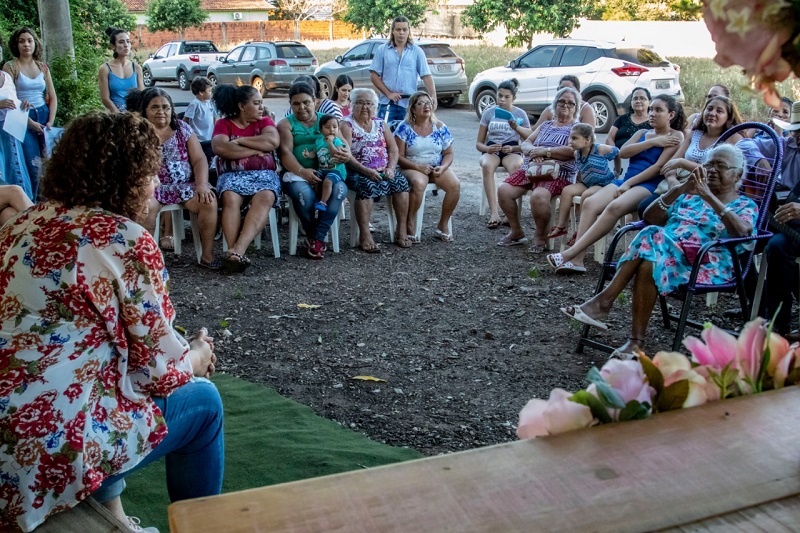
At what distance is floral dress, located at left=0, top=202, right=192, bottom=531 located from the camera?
196cm

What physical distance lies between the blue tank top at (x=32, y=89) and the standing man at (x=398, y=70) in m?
3.21

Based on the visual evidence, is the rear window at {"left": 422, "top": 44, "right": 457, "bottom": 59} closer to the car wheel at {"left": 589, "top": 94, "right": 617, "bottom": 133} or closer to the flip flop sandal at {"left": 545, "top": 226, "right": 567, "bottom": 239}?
the car wheel at {"left": 589, "top": 94, "right": 617, "bottom": 133}

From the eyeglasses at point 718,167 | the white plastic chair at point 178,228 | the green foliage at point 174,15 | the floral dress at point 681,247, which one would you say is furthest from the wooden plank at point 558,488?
the green foliage at point 174,15

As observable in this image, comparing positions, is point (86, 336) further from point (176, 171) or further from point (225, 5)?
point (225, 5)

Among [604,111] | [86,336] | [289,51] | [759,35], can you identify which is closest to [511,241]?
[86,336]

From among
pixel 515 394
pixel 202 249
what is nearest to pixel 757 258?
pixel 515 394

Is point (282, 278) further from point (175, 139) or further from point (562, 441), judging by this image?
point (562, 441)

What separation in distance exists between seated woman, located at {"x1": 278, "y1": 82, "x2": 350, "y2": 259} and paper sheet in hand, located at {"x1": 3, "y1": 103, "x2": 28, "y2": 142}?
2.25m

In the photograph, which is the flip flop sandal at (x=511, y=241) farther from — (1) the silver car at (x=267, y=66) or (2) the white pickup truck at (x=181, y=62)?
(2) the white pickup truck at (x=181, y=62)

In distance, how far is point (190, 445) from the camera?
241cm

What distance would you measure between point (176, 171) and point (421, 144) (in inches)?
88.0

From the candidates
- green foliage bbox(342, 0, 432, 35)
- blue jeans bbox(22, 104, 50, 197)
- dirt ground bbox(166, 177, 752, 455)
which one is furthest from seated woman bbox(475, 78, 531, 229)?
green foliage bbox(342, 0, 432, 35)

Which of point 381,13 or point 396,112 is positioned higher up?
point 381,13

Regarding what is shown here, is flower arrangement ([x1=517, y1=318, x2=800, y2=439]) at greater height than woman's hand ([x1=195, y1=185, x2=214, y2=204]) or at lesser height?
greater
